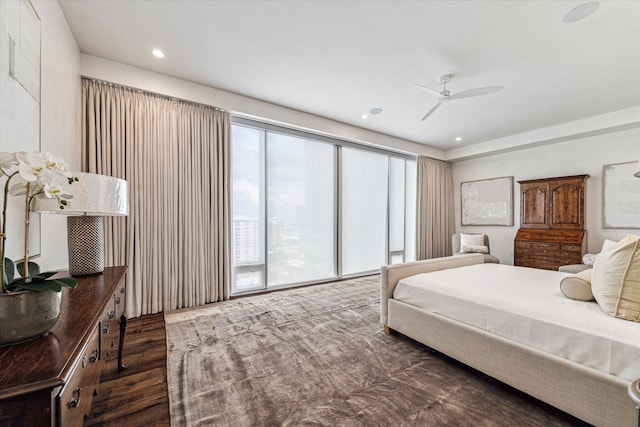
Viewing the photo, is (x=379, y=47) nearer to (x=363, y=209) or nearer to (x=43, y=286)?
(x=43, y=286)

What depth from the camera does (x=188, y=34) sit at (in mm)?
2396

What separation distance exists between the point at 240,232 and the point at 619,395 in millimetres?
3699

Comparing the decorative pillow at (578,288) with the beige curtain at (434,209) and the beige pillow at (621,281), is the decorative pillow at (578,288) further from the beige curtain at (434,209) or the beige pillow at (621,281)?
the beige curtain at (434,209)

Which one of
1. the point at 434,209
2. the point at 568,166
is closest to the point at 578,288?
the point at 568,166

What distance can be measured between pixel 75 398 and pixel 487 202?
22.3 feet

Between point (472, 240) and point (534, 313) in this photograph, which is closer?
point (534, 313)

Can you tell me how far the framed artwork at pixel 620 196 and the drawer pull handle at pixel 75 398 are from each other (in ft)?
21.0

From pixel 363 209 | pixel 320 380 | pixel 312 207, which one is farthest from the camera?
pixel 363 209

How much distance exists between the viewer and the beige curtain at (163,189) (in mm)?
2809

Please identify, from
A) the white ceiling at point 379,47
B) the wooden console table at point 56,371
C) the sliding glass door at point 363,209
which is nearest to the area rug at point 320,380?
the wooden console table at point 56,371

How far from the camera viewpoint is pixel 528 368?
1594 millimetres

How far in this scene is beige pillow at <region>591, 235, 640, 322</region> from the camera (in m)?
1.45

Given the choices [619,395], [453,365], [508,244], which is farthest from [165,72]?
[508,244]

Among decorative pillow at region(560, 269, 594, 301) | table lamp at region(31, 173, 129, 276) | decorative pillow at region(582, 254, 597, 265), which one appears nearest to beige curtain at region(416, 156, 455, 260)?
decorative pillow at region(582, 254, 597, 265)
